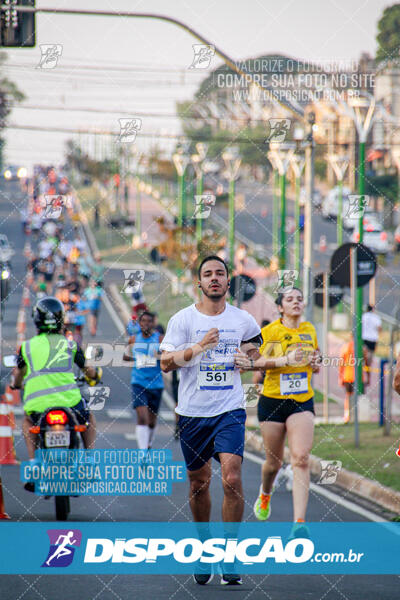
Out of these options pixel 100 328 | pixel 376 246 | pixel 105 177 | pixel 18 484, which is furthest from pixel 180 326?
pixel 105 177

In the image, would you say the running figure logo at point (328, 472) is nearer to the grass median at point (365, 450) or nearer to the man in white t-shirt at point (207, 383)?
the grass median at point (365, 450)

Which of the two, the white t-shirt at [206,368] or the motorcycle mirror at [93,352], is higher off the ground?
the white t-shirt at [206,368]

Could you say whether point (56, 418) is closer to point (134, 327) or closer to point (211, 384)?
point (211, 384)

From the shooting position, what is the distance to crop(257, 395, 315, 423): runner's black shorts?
9.02 metres

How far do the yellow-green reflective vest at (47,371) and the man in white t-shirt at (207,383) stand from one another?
1.98m

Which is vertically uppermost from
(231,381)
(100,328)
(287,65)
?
(287,65)

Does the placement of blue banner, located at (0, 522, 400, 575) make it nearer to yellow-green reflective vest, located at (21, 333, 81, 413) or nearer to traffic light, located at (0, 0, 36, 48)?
yellow-green reflective vest, located at (21, 333, 81, 413)

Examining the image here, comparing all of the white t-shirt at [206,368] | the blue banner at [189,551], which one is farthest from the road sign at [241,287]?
the white t-shirt at [206,368]

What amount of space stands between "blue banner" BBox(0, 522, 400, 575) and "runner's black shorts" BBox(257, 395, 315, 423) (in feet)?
2.73

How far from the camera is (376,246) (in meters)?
47.9

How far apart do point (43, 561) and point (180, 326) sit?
1.73 m

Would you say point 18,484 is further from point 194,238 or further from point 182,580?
point 194,238

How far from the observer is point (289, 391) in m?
9.00

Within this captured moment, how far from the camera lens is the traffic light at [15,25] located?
11.4 meters
